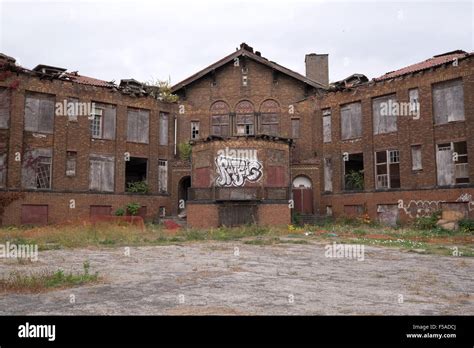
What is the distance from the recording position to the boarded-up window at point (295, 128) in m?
33.6

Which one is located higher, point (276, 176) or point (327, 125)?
point (327, 125)

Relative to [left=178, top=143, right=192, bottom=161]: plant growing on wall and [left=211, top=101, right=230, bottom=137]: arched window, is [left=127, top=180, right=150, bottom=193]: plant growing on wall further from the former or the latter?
[left=211, top=101, right=230, bottom=137]: arched window

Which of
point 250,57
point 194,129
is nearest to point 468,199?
point 250,57

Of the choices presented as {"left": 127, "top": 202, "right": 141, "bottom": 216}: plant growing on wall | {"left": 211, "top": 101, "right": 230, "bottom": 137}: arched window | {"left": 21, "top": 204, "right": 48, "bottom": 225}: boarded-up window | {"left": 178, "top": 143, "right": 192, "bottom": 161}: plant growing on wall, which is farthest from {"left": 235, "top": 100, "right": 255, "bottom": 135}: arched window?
{"left": 21, "top": 204, "right": 48, "bottom": 225}: boarded-up window

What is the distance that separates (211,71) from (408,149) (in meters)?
15.8

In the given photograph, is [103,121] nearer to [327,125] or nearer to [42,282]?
[327,125]

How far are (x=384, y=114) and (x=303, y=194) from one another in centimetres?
782

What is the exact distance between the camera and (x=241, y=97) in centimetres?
3453

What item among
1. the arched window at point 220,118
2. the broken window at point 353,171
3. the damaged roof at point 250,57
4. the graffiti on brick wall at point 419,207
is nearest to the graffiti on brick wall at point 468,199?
the graffiti on brick wall at point 419,207

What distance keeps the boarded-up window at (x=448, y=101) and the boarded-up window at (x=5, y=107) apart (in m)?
Result: 26.0

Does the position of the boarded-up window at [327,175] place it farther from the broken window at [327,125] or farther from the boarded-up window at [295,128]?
the boarded-up window at [295,128]

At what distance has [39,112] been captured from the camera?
92.5 ft

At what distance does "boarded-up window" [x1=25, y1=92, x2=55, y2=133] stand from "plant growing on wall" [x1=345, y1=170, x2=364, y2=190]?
797 inches

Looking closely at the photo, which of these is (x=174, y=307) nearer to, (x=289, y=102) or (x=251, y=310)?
(x=251, y=310)
